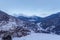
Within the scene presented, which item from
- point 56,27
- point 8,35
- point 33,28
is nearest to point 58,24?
point 56,27

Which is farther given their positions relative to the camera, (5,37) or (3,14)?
(3,14)

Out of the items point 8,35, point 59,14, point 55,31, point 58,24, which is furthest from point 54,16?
point 8,35

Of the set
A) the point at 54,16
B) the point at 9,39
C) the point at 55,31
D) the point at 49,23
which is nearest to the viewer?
the point at 9,39

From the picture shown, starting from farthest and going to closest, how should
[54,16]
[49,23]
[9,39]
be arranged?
[54,16]
[49,23]
[9,39]

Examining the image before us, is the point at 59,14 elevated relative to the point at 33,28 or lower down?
elevated

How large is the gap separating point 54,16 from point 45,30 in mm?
13306

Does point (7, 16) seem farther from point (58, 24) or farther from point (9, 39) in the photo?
point (9, 39)

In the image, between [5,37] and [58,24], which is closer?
[5,37]

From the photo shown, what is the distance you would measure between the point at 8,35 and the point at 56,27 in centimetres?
8646

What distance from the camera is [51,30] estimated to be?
93.0m

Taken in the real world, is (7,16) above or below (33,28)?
above

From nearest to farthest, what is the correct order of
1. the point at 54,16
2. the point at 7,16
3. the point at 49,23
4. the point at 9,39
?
the point at 9,39
the point at 7,16
the point at 49,23
the point at 54,16

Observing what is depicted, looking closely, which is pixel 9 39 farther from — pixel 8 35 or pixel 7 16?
pixel 7 16

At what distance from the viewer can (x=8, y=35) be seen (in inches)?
457
